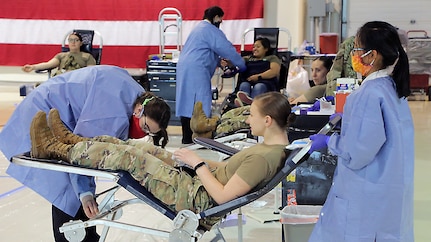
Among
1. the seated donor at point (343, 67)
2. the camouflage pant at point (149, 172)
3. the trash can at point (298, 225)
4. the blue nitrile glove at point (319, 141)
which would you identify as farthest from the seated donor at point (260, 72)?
the blue nitrile glove at point (319, 141)

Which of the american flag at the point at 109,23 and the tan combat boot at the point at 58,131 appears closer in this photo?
the tan combat boot at the point at 58,131

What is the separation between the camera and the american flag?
8844 mm

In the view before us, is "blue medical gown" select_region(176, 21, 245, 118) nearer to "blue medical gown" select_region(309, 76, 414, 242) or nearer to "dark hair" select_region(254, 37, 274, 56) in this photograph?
"dark hair" select_region(254, 37, 274, 56)

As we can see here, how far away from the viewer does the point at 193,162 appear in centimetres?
230

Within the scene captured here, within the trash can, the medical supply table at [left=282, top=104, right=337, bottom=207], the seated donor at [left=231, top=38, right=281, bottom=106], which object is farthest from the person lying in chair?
the trash can

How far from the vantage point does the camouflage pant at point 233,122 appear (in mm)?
3730

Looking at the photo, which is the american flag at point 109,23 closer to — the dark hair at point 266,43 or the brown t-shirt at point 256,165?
the dark hair at point 266,43

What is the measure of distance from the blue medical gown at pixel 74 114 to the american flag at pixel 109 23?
635cm

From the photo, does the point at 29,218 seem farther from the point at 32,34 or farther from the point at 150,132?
the point at 32,34

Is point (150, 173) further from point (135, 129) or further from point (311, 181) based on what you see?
point (311, 181)

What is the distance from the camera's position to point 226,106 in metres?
5.36

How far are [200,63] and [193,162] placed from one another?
3134 mm

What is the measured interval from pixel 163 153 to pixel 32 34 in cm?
750

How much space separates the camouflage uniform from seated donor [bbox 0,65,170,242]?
142 millimetres
